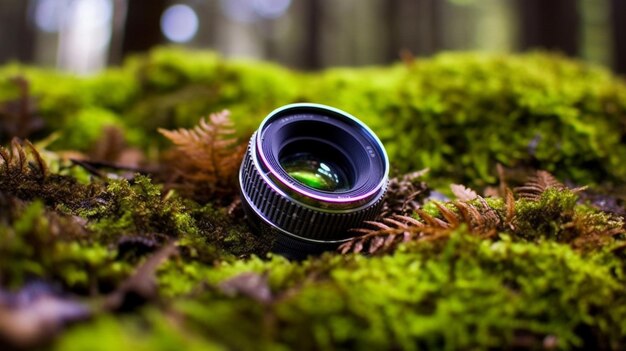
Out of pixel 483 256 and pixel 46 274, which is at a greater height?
pixel 483 256

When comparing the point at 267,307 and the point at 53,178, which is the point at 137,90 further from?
the point at 267,307

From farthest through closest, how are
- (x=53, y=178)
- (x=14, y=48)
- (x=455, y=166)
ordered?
(x=14, y=48)
(x=455, y=166)
(x=53, y=178)

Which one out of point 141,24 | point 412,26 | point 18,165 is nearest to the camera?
point 18,165


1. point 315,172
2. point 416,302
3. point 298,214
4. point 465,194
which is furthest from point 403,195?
point 416,302

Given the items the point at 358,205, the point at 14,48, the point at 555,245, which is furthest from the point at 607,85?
the point at 14,48

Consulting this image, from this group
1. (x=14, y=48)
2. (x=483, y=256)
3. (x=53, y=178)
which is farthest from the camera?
(x=14, y=48)

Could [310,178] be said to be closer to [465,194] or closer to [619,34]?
[465,194]
